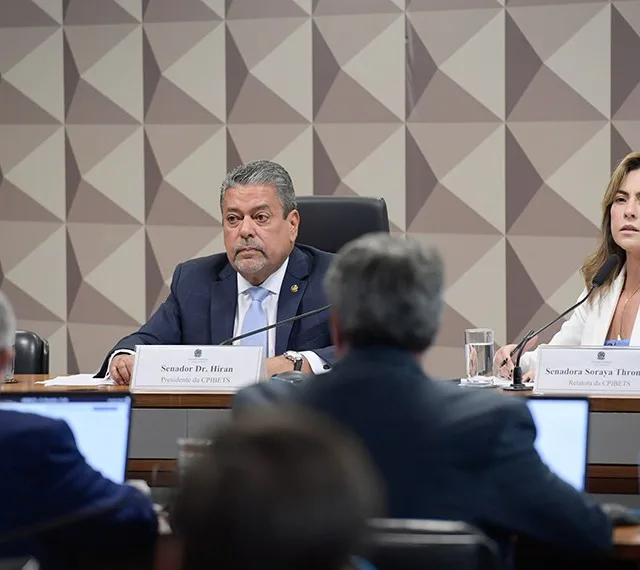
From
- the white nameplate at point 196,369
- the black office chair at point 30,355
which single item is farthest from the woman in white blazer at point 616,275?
the black office chair at point 30,355

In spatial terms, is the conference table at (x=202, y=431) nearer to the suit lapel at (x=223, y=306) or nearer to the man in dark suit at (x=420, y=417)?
the suit lapel at (x=223, y=306)

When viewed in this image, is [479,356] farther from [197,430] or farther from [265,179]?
[265,179]

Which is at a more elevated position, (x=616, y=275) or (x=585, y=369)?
(x=616, y=275)

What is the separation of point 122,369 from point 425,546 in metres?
1.98

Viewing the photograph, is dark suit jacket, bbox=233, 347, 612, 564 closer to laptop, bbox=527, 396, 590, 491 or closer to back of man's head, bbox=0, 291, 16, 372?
back of man's head, bbox=0, 291, 16, 372

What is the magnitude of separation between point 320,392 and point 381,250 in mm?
249

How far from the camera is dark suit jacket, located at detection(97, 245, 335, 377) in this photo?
3.87 metres

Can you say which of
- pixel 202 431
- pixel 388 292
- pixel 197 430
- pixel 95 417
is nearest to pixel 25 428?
pixel 95 417

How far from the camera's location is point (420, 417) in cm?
182

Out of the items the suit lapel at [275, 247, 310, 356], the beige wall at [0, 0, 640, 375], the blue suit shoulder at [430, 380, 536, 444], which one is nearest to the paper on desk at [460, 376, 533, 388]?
the suit lapel at [275, 247, 310, 356]

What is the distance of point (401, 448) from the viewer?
180 centimetres

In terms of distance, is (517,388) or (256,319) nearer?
(517,388)

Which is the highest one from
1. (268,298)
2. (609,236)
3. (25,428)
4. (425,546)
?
(609,236)

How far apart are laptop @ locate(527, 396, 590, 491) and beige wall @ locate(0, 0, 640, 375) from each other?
301 centimetres
